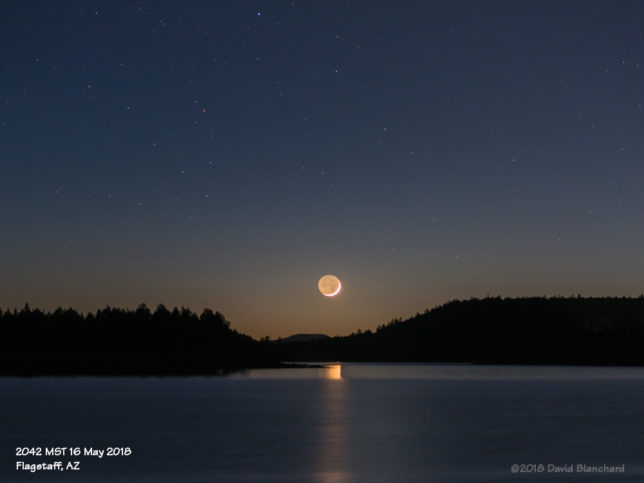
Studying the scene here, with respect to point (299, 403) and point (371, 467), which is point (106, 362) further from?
point (371, 467)

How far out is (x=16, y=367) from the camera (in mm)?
174000

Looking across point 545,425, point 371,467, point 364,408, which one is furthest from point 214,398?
point 371,467

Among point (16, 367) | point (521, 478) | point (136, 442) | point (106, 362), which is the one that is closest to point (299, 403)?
point (136, 442)

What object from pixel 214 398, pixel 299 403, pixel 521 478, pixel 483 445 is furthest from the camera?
pixel 214 398

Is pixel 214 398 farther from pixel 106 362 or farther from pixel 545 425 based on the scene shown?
pixel 106 362

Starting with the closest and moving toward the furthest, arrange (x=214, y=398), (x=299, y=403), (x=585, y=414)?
(x=585, y=414) → (x=299, y=403) → (x=214, y=398)

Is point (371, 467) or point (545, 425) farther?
point (545, 425)

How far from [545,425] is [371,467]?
67.6 feet
